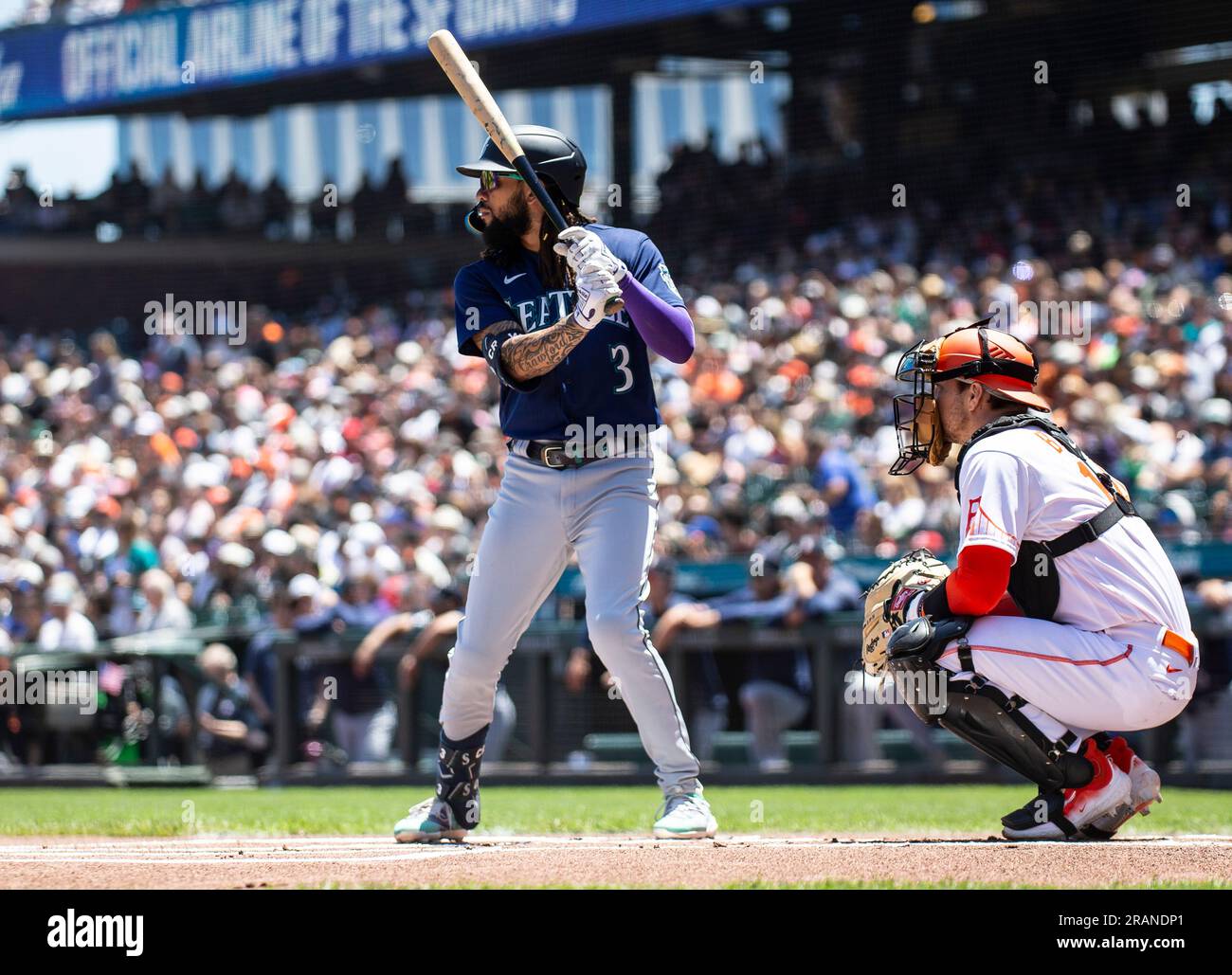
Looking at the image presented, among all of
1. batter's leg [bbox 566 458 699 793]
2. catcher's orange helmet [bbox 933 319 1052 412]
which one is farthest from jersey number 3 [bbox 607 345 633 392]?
catcher's orange helmet [bbox 933 319 1052 412]

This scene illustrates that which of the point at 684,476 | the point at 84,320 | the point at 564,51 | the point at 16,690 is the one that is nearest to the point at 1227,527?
the point at 684,476

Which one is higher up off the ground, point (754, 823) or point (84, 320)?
point (84, 320)

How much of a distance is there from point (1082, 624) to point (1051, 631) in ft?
0.35

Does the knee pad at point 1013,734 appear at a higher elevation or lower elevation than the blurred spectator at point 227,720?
higher

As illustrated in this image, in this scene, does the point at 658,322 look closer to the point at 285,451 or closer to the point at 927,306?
the point at 927,306

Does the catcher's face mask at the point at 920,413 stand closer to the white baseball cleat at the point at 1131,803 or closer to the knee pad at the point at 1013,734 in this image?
the knee pad at the point at 1013,734

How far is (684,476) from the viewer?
1209 cm

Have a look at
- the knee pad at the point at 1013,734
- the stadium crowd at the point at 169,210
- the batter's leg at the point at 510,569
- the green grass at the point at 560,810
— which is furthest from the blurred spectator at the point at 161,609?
the stadium crowd at the point at 169,210

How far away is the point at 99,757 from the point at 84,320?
1626 centimetres

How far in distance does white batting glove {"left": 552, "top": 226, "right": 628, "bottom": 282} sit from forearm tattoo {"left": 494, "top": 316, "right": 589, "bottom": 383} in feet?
0.50

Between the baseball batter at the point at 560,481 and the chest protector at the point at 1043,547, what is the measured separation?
87 centimetres

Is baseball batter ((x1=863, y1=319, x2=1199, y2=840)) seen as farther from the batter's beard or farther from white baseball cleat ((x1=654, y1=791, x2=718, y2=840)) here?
the batter's beard

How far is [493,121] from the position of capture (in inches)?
185

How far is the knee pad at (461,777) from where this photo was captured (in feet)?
15.9
